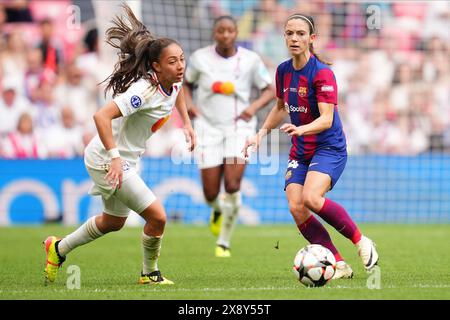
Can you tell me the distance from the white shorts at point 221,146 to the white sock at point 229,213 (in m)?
0.41

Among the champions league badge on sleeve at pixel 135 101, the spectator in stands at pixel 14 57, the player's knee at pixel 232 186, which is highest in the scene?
the spectator in stands at pixel 14 57

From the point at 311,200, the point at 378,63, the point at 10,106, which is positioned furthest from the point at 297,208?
the point at 378,63

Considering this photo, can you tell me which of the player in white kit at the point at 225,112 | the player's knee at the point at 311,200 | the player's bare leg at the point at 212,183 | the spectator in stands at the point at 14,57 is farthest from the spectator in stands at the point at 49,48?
the player's knee at the point at 311,200

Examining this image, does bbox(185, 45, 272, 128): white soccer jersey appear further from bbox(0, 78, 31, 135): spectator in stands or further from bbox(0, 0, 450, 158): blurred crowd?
bbox(0, 78, 31, 135): spectator in stands

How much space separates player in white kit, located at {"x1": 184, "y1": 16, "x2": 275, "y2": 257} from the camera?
415 inches

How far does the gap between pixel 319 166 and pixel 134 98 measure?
1604 mm

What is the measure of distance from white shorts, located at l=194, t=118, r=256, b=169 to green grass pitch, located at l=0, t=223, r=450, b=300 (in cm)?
105

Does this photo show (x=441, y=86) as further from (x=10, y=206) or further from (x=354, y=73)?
(x=10, y=206)

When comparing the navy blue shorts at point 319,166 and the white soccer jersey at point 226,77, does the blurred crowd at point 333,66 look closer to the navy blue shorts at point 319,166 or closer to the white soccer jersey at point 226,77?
the white soccer jersey at point 226,77

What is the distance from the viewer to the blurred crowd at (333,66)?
1669cm

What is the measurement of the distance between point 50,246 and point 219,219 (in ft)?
12.6

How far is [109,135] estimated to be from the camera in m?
6.62

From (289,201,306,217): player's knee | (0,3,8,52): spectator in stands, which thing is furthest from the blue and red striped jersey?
(0,3,8,52): spectator in stands

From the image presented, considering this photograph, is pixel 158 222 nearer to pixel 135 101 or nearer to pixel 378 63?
pixel 135 101
